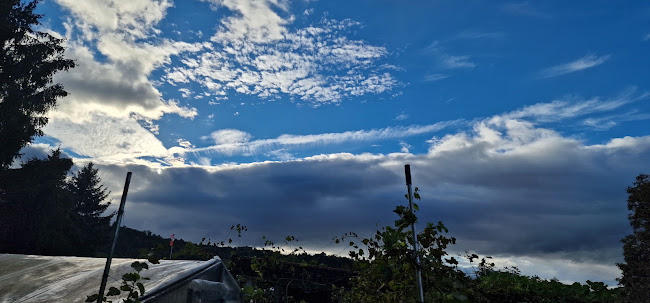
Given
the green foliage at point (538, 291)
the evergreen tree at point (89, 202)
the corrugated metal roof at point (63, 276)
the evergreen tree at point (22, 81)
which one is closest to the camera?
the corrugated metal roof at point (63, 276)

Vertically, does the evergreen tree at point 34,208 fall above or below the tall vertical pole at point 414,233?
above

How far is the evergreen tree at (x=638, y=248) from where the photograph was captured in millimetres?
7734

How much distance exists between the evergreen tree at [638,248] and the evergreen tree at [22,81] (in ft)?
76.8

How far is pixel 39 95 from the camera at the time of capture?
2131 centimetres

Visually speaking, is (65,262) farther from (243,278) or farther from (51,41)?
(51,41)

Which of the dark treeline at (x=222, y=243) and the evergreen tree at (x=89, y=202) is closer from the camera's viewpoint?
the dark treeline at (x=222, y=243)

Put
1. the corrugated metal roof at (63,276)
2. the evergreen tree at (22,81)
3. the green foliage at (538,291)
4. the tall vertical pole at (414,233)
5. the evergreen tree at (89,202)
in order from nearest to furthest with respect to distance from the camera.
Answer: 1. the tall vertical pole at (414,233)
2. the corrugated metal roof at (63,276)
3. the green foliage at (538,291)
4. the evergreen tree at (22,81)
5. the evergreen tree at (89,202)

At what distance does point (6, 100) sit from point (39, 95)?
140 centimetres

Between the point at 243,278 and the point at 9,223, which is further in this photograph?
the point at 9,223

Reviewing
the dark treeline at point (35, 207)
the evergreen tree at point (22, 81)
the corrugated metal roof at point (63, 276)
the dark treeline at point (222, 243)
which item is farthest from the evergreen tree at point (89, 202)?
the corrugated metal roof at point (63, 276)

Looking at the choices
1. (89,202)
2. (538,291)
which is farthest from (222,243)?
(89,202)

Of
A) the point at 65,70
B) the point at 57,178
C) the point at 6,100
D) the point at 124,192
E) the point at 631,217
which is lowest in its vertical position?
the point at 124,192

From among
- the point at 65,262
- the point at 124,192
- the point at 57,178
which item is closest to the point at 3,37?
the point at 57,178

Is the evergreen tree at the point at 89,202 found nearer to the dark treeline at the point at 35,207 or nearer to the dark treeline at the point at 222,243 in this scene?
the dark treeline at the point at 222,243
